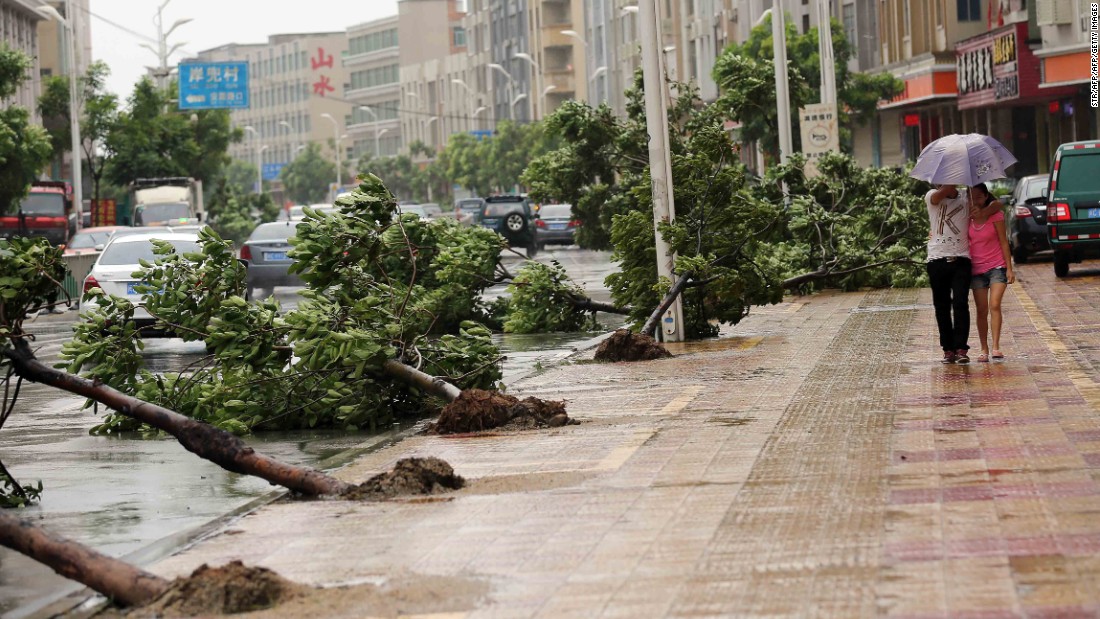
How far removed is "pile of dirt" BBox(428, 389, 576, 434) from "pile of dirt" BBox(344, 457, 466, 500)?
2580 mm

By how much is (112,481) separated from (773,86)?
23.7 m

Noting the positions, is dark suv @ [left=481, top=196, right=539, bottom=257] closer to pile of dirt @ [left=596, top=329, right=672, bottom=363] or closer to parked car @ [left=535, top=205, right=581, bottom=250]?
parked car @ [left=535, top=205, right=581, bottom=250]

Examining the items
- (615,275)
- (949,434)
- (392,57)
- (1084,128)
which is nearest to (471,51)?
(392,57)

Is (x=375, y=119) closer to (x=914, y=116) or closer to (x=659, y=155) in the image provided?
(x=914, y=116)

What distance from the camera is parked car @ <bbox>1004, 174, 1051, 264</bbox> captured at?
3200 centimetres

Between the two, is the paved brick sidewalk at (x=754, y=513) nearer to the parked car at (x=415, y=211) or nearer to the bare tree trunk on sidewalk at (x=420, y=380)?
the bare tree trunk on sidewalk at (x=420, y=380)

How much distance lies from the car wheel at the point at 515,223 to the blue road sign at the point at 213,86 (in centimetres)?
2670

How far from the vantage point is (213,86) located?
267ft

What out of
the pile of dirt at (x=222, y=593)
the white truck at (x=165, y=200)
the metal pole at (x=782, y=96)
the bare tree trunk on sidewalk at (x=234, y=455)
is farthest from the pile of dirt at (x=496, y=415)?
the white truck at (x=165, y=200)

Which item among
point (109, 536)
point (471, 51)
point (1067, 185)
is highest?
point (471, 51)

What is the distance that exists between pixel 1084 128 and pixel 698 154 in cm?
3024

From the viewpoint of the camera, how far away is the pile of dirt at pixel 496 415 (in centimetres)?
1224

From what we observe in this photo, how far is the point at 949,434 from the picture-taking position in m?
10.4

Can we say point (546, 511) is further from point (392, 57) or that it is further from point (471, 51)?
point (392, 57)
